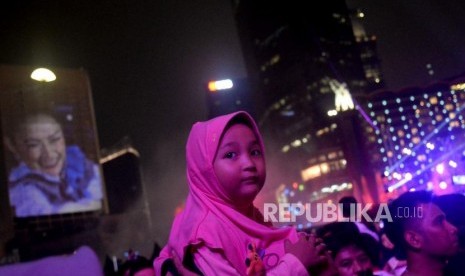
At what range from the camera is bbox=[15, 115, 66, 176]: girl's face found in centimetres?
2384

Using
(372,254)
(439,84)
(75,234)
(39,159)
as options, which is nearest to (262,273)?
(372,254)

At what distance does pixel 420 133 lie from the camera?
37.2ft

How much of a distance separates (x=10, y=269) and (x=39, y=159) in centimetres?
2468

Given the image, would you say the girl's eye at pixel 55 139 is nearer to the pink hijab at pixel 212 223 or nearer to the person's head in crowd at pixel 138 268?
the person's head in crowd at pixel 138 268

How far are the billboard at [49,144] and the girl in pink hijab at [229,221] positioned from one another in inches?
885

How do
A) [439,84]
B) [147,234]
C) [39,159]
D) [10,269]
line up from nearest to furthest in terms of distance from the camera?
[10,269] → [439,84] → [39,159] → [147,234]

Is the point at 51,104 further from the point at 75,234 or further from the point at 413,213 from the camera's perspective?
the point at 413,213

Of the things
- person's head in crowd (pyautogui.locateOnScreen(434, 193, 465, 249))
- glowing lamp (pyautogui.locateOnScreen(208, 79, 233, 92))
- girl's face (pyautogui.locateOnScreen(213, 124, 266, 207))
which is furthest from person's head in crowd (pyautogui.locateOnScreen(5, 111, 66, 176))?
girl's face (pyautogui.locateOnScreen(213, 124, 266, 207))

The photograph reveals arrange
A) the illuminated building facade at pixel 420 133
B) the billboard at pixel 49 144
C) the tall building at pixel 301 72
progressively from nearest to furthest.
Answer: the illuminated building facade at pixel 420 133 → the billboard at pixel 49 144 → the tall building at pixel 301 72

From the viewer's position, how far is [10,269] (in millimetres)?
1565

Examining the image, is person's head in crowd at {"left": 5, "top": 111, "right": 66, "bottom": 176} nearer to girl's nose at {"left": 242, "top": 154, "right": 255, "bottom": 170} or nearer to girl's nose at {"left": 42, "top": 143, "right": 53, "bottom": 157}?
girl's nose at {"left": 42, "top": 143, "right": 53, "bottom": 157}

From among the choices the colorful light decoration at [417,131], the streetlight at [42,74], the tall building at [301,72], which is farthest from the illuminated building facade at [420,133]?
the tall building at [301,72]

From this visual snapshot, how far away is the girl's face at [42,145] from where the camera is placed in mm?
23844

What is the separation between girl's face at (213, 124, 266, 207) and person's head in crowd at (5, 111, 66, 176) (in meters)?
24.3
